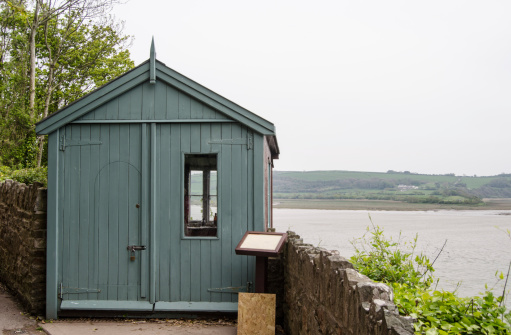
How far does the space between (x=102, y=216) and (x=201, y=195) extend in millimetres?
1412

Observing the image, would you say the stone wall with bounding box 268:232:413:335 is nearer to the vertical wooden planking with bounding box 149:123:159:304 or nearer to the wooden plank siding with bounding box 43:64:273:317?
the wooden plank siding with bounding box 43:64:273:317

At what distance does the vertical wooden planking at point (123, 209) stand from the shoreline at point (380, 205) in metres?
79.8

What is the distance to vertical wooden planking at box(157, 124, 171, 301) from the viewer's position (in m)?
7.26

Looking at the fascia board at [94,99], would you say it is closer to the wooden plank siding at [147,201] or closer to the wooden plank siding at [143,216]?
the wooden plank siding at [147,201]

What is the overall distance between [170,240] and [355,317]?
4349 mm

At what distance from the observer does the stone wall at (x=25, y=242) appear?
7.44 meters

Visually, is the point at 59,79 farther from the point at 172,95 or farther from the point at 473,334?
the point at 473,334

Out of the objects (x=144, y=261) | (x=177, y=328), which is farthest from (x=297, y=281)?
(x=144, y=261)

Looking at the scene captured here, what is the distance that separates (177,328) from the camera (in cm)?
678

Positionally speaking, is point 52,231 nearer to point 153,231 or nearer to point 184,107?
point 153,231

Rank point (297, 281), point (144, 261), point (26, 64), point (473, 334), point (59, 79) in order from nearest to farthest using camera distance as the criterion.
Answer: point (473, 334) < point (297, 281) < point (144, 261) < point (26, 64) < point (59, 79)

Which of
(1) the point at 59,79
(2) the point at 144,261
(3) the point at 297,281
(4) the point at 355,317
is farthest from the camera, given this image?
(1) the point at 59,79

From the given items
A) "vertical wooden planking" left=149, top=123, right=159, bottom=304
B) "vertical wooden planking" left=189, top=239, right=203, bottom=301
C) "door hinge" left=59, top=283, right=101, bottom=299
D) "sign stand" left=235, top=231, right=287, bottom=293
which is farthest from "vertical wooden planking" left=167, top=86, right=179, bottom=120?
"door hinge" left=59, top=283, right=101, bottom=299

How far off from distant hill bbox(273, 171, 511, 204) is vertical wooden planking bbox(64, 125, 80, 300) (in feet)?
269
